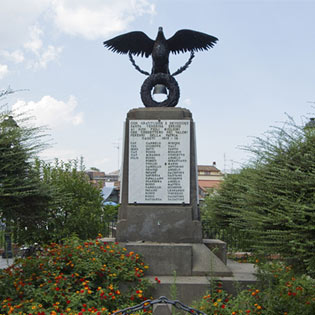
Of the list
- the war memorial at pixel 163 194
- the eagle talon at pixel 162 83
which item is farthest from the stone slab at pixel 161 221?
the eagle talon at pixel 162 83

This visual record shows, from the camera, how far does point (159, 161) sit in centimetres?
690

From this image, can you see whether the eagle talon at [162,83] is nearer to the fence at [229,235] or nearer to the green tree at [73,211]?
the green tree at [73,211]

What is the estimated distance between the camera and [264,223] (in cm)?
454

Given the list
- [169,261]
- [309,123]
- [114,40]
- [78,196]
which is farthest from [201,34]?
[78,196]

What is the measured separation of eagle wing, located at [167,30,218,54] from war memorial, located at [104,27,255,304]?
0.99 metres

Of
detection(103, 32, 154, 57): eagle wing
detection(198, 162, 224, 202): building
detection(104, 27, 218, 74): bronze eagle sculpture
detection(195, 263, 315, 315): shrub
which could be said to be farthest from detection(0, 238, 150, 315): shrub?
detection(198, 162, 224, 202): building

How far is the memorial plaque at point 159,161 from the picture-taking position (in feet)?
22.4

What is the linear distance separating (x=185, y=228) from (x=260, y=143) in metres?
2.44

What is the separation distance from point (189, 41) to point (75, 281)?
17.2ft

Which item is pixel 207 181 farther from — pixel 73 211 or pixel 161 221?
pixel 161 221

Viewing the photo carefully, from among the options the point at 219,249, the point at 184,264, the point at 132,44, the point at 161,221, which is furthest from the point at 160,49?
the point at 184,264

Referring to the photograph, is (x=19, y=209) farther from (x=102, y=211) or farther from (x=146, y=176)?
(x=102, y=211)

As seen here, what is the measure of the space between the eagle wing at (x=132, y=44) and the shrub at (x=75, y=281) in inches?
162

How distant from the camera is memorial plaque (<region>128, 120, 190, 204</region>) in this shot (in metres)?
6.83
